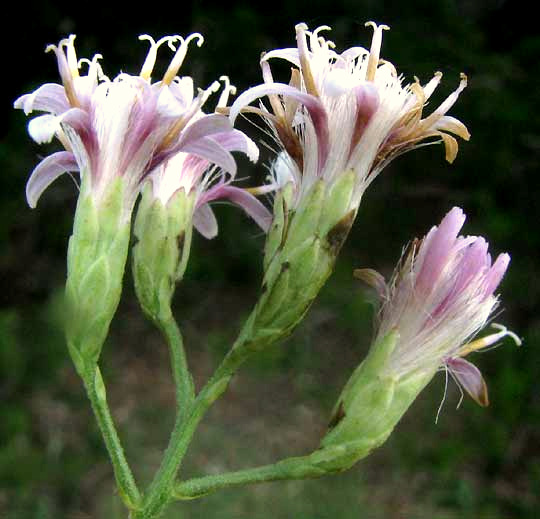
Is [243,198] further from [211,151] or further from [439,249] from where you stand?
[439,249]

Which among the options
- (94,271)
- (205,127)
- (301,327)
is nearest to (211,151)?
(205,127)

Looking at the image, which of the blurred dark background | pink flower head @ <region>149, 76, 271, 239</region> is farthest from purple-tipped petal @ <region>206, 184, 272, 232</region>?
the blurred dark background

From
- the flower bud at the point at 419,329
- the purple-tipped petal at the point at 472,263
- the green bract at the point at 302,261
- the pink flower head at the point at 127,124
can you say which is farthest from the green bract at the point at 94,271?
the purple-tipped petal at the point at 472,263

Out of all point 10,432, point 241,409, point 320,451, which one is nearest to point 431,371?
point 320,451

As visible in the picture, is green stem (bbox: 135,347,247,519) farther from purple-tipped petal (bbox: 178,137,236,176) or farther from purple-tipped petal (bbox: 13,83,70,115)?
purple-tipped petal (bbox: 13,83,70,115)

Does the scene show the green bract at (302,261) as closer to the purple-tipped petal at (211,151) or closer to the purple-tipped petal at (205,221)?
the purple-tipped petal at (211,151)

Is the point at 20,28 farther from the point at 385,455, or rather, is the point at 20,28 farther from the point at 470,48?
the point at 385,455
